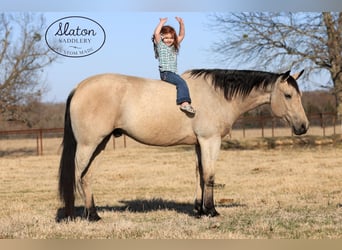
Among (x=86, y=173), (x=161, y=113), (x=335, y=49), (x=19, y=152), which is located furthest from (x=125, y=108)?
(x=19, y=152)

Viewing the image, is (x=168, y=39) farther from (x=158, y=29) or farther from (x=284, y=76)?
(x=284, y=76)

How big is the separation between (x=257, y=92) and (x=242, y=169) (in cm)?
589

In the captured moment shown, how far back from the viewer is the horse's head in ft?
21.7

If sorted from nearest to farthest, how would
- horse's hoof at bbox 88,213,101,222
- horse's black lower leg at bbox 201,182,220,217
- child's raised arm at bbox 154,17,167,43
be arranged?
child's raised arm at bbox 154,17,167,43 → horse's hoof at bbox 88,213,101,222 → horse's black lower leg at bbox 201,182,220,217

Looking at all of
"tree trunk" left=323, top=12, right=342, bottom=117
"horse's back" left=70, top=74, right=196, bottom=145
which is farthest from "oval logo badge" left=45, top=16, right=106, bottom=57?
"tree trunk" left=323, top=12, right=342, bottom=117

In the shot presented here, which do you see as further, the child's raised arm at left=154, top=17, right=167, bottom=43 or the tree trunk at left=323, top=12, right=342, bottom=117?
the tree trunk at left=323, top=12, right=342, bottom=117

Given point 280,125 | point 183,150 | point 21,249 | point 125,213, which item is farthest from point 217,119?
point 280,125

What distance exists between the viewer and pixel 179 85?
252 inches

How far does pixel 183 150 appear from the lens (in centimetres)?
1636

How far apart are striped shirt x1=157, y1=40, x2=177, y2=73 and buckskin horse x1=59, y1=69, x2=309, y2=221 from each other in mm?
221

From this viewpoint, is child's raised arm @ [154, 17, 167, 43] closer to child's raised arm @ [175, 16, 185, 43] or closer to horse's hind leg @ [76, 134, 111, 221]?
child's raised arm @ [175, 16, 185, 43]

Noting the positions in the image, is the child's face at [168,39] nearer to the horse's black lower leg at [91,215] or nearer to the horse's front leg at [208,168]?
the horse's front leg at [208,168]

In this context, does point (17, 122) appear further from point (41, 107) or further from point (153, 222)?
point (153, 222)

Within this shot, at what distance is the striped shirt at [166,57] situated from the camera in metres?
6.38
